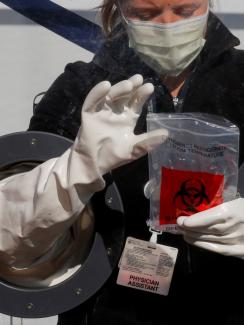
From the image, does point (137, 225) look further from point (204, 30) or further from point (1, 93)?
point (1, 93)

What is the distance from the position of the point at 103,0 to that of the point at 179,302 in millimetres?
735

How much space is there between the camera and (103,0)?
1681 millimetres

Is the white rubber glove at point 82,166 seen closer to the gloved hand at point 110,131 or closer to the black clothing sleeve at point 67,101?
the gloved hand at point 110,131

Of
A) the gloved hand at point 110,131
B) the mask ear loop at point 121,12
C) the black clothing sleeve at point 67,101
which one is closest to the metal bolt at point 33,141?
the black clothing sleeve at point 67,101

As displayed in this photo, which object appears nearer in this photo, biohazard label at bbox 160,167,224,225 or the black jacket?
biohazard label at bbox 160,167,224,225

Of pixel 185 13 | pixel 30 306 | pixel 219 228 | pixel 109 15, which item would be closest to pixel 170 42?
pixel 185 13

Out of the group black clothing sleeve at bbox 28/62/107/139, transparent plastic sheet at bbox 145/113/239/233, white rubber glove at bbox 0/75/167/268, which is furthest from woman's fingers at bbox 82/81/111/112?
black clothing sleeve at bbox 28/62/107/139

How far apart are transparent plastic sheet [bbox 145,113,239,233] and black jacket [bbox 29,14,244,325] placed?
0.38 feet

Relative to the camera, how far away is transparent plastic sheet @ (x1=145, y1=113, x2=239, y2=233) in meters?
1.24

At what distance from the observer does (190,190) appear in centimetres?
126

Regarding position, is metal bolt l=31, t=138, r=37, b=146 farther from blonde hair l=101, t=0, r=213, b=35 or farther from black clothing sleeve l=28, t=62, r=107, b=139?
blonde hair l=101, t=0, r=213, b=35

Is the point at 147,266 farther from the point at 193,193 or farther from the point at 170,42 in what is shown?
the point at 170,42

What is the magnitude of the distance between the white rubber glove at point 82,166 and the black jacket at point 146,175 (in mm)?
202

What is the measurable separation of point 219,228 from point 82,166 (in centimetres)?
26
